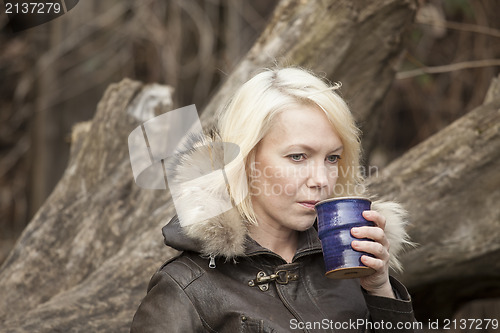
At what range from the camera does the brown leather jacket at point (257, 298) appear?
200 centimetres

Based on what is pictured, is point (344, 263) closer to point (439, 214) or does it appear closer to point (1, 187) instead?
point (439, 214)

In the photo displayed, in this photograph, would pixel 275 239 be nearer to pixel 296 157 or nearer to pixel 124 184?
pixel 296 157

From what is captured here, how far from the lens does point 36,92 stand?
19.4 feet

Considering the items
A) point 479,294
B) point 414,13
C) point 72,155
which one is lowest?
point 479,294

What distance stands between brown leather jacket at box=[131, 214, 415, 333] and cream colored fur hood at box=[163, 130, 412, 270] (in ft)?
0.06

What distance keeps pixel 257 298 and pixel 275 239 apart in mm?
254

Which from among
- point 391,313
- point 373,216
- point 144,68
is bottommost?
point 391,313

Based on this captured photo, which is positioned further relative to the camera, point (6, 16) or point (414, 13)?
point (6, 16)

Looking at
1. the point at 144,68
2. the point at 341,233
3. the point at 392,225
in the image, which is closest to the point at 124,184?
the point at 392,225

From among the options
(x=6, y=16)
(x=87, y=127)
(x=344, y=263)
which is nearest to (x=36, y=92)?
(x=6, y=16)

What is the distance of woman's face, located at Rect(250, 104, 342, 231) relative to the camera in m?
2.12

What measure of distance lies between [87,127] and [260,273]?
2.04 m

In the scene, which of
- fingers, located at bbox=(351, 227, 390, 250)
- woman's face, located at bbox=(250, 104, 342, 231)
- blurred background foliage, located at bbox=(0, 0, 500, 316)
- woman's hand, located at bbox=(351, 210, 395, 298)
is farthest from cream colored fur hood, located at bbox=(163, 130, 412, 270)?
blurred background foliage, located at bbox=(0, 0, 500, 316)

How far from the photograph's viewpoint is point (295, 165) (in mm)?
2121
